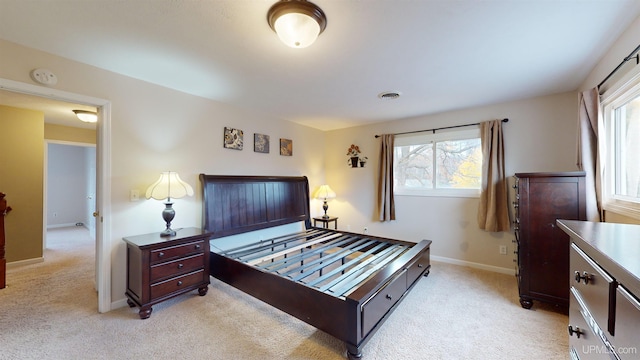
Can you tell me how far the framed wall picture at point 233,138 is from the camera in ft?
11.3

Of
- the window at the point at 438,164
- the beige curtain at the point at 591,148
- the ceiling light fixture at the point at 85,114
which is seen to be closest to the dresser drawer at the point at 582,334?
the beige curtain at the point at 591,148

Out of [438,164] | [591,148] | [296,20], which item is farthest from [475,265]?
[296,20]

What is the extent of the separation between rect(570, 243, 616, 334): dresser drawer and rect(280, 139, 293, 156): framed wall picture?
371 cm

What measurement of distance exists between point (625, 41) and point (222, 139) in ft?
13.1

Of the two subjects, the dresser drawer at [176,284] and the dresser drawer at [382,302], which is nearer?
the dresser drawer at [382,302]

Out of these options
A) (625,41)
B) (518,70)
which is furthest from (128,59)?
(625,41)

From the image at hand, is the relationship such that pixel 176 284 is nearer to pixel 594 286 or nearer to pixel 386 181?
pixel 594 286

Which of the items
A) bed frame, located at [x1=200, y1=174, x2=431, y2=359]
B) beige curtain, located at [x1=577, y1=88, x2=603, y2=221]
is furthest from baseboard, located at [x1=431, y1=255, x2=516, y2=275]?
beige curtain, located at [x1=577, y1=88, x2=603, y2=221]

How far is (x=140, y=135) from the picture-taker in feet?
8.71

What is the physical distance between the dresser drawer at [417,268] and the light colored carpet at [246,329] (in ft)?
0.73

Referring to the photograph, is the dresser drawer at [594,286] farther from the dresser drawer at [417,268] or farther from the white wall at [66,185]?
the white wall at [66,185]

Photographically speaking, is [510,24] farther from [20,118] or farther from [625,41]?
[20,118]

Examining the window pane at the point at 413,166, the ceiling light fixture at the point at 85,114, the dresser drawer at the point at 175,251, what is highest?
the ceiling light fixture at the point at 85,114

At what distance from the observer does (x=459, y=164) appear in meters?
3.77
